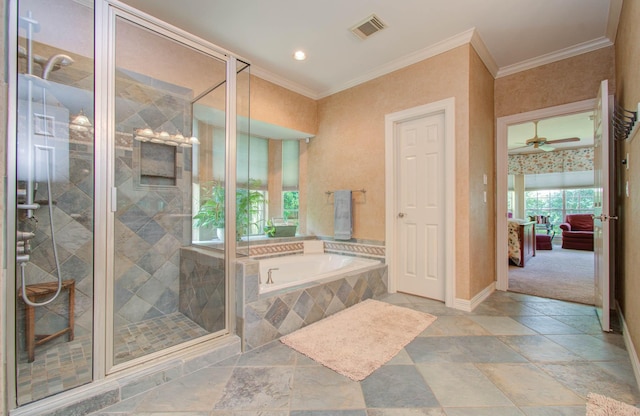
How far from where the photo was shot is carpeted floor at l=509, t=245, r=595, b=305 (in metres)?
3.25

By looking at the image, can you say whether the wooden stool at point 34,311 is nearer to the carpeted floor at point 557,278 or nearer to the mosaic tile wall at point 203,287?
the mosaic tile wall at point 203,287

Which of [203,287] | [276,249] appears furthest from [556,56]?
[203,287]

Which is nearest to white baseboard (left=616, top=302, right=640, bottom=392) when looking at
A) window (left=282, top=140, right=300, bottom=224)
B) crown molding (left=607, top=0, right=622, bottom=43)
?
crown molding (left=607, top=0, right=622, bottom=43)

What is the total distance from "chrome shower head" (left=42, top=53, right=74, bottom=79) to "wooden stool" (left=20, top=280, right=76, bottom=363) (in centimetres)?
131

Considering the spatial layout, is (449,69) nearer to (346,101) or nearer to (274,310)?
(346,101)

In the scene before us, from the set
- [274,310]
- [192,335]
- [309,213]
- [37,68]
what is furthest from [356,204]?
[37,68]

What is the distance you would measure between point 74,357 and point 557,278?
526cm

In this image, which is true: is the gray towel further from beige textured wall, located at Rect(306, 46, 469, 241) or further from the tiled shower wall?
the tiled shower wall

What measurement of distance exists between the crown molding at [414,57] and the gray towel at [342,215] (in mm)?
1408

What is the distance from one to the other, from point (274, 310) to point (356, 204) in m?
1.91

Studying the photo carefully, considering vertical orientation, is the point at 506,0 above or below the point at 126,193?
above

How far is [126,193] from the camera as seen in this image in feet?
6.74

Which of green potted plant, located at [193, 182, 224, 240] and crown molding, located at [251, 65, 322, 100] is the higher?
crown molding, located at [251, 65, 322, 100]

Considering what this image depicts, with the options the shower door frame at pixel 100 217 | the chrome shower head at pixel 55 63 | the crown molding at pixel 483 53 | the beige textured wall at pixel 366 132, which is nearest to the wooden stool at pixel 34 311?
the shower door frame at pixel 100 217
